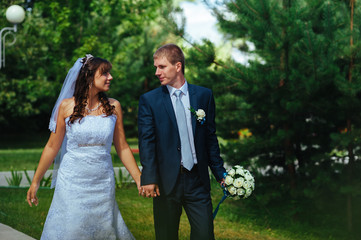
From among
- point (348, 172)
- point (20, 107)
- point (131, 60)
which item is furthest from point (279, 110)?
point (131, 60)

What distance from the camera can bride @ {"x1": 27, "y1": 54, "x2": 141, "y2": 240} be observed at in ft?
11.8

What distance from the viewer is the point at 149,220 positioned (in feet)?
24.3

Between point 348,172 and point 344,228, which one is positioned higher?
point 348,172

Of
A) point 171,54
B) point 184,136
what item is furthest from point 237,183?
point 171,54

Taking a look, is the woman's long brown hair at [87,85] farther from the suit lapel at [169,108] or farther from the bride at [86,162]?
the suit lapel at [169,108]

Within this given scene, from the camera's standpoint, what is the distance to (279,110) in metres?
7.31

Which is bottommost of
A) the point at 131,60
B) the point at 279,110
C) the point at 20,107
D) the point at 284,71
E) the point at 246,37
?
the point at 279,110

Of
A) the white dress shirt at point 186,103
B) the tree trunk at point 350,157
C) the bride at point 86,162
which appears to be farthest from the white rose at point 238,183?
the tree trunk at point 350,157

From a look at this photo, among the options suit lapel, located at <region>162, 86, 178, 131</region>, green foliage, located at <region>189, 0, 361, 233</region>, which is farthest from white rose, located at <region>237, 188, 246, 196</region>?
green foliage, located at <region>189, 0, 361, 233</region>

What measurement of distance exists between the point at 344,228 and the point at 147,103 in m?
4.87

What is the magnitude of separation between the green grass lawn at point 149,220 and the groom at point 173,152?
2.75 metres

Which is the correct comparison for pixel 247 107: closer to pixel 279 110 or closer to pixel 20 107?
pixel 279 110

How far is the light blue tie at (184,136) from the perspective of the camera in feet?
11.8

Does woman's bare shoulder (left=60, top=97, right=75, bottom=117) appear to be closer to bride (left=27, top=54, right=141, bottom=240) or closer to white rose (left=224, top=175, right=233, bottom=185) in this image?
bride (left=27, top=54, right=141, bottom=240)
